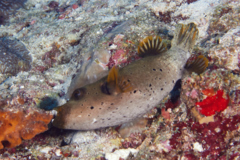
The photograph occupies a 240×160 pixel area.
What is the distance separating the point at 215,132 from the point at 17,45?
683 centimetres

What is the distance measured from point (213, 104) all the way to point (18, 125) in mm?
3371

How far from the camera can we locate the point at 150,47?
3.86 m

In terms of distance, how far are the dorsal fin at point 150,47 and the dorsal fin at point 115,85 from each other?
3.62ft

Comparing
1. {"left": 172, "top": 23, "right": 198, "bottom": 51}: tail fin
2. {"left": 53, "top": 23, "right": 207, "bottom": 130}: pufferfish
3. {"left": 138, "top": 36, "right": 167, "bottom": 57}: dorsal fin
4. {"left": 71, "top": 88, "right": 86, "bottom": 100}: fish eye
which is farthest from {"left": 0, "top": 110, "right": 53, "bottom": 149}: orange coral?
{"left": 172, "top": 23, "right": 198, "bottom": 51}: tail fin

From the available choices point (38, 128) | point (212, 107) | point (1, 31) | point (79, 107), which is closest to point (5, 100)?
point (38, 128)

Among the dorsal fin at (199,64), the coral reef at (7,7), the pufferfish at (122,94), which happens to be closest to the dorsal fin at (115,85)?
the pufferfish at (122,94)

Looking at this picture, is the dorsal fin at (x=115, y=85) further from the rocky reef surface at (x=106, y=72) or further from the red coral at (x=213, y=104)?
the red coral at (x=213, y=104)

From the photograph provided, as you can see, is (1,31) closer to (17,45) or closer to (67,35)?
(17,45)

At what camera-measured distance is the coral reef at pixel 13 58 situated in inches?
213

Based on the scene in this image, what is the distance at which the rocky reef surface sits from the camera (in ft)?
9.05

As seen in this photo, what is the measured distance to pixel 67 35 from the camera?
6.16 metres

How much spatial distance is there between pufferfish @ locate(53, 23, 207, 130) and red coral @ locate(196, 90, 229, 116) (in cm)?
80

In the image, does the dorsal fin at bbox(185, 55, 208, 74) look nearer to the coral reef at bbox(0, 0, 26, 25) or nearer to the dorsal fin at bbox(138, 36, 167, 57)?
the dorsal fin at bbox(138, 36, 167, 57)

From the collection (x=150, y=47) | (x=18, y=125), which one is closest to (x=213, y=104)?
(x=150, y=47)
